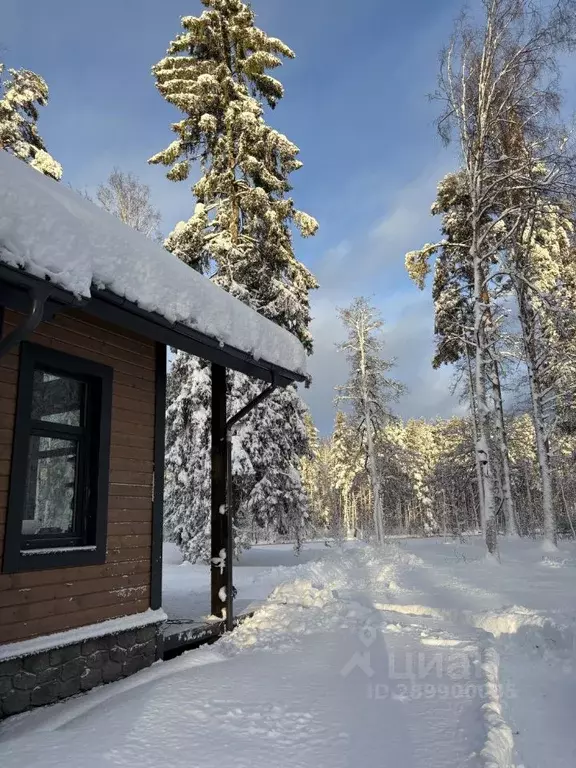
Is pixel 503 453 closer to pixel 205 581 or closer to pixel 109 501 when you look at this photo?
pixel 205 581

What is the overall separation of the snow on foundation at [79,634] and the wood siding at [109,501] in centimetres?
6

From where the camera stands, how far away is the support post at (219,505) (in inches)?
235

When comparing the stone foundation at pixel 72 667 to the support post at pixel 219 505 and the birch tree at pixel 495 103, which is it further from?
the birch tree at pixel 495 103

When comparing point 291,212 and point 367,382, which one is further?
point 367,382

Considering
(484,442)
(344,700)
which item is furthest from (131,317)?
(484,442)

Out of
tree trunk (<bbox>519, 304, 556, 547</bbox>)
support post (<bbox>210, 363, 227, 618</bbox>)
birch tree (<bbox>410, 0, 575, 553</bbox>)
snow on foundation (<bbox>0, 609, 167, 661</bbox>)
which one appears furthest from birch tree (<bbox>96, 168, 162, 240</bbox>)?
snow on foundation (<bbox>0, 609, 167, 661</bbox>)

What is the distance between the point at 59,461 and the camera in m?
4.35

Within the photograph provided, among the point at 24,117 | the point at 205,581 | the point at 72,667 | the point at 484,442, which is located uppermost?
the point at 24,117

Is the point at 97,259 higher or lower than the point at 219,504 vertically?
higher

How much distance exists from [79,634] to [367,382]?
19.8m

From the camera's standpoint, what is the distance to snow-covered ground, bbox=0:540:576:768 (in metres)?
2.79

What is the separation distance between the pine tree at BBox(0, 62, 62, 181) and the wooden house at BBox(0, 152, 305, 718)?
11718 mm

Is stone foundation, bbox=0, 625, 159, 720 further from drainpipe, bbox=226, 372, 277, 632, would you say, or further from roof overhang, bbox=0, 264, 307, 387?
roof overhang, bbox=0, 264, 307, 387

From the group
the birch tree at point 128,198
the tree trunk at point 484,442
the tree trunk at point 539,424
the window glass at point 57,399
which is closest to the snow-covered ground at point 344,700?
the window glass at point 57,399
